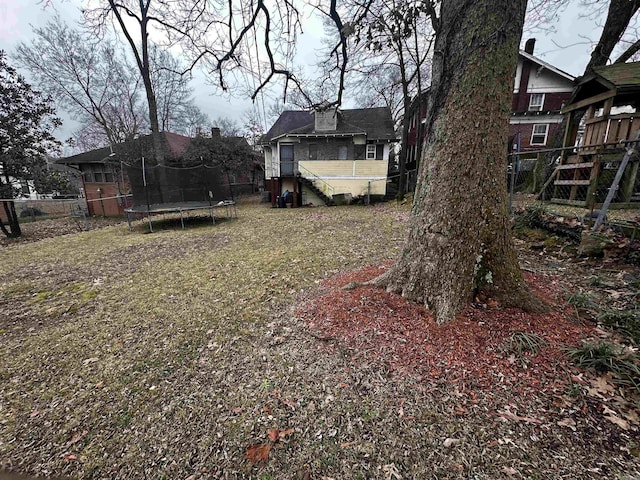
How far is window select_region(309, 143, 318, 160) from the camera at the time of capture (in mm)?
15445

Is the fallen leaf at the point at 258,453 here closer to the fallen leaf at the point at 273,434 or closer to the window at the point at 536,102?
the fallen leaf at the point at 273,434

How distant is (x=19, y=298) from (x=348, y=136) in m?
14.2

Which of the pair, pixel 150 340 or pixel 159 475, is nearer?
pixel 159 475

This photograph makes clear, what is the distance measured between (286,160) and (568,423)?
16014 mm

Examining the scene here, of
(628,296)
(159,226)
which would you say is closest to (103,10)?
(159,226)

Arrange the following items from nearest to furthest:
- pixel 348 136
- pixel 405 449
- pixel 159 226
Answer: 1. pixel 405 449
2. pixel 159 226
3. pixel 348 136

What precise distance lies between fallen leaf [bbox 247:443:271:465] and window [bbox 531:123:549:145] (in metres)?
21.8

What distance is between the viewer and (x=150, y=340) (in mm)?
2809

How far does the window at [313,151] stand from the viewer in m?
15.4

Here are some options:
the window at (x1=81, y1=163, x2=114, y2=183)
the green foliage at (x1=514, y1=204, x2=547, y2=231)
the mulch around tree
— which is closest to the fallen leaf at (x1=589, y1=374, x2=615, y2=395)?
the mulch around tree

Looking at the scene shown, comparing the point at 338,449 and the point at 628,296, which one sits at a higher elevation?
the point at 628,296

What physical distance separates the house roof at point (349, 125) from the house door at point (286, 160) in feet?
2.66

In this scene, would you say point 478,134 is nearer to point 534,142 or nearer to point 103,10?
point 103,10

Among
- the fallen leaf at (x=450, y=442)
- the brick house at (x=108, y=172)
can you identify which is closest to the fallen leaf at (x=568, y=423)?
the fallen leaf at (x=450, y=442)
